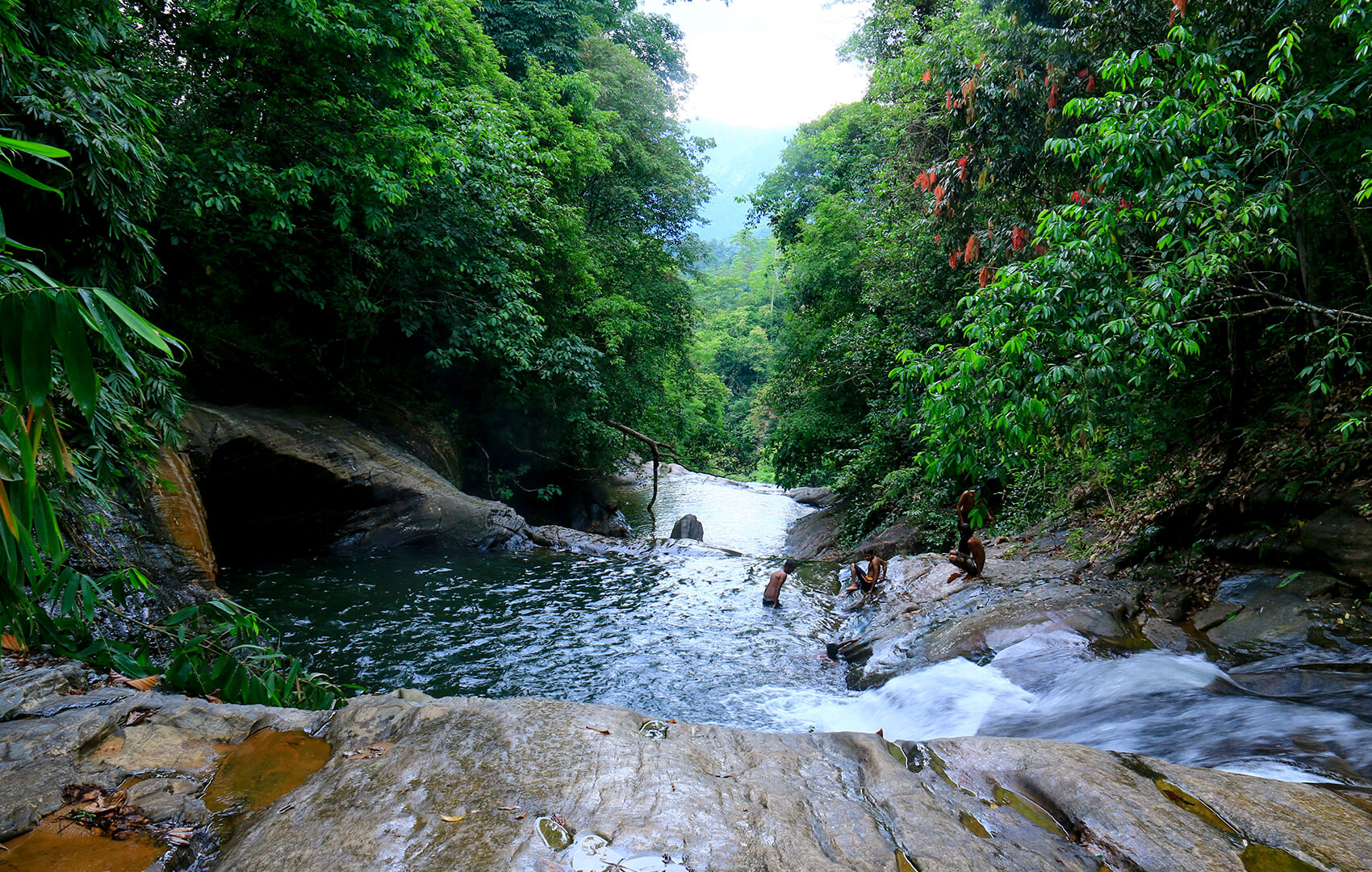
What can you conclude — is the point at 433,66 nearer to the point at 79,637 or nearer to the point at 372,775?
the point at 79,637

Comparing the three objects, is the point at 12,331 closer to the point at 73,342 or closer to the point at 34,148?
the point at 73,342

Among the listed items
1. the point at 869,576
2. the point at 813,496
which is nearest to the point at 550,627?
the point at 869,576

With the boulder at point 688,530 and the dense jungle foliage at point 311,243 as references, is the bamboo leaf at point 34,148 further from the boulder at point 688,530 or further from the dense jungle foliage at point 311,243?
the boulder at point 688,530

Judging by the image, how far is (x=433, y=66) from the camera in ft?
42.0

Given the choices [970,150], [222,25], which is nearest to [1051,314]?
[970,150]

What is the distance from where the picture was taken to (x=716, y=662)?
7.60m

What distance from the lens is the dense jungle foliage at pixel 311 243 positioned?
335cm

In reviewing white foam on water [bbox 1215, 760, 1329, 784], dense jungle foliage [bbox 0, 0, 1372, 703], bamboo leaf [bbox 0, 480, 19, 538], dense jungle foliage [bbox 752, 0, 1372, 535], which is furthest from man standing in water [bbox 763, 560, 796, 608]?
bamboo leaf [bbox 0, 480, 19, 538]

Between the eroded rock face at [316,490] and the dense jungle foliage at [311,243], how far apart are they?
1118 millimetres

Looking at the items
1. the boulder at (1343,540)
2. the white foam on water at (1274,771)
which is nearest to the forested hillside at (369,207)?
the white foam on water at (1274,771)

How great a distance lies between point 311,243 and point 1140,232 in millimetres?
12228

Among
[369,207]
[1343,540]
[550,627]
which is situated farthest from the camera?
[369,207]

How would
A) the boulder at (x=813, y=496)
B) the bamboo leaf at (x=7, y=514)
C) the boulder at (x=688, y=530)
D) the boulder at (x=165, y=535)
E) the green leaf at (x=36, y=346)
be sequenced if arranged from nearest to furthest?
1. the green leaf at (x=36, y=346)
2. the bamboo leaf at (x=7, y=514)
3. the boulder at (x=165, y=535)
4. the boulder at (x=688, y=530)
5. the boulder at (x=813, y=496)

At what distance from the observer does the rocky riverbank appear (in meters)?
2.30
